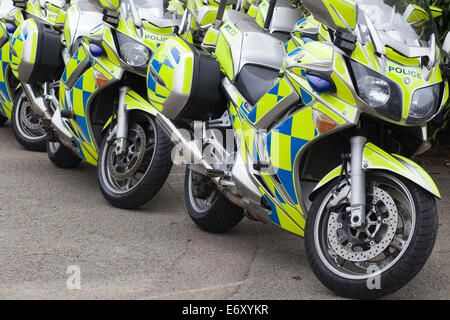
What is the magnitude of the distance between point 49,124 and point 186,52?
6.25 ft

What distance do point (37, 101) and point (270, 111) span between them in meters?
2.92

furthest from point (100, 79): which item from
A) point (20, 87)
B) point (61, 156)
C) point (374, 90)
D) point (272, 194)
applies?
point (374, 90)

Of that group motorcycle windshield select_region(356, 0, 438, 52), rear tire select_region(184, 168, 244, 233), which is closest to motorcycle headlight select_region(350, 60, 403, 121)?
motorcycle windshield select_region(356, 0, 438, 52)

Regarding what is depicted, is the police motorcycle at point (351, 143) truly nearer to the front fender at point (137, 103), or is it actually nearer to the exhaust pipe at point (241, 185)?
the exhaust pipe at point (241, 185)

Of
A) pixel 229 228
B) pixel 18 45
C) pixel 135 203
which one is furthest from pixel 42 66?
pixel 229 228

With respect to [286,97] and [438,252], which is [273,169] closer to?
[286,97]

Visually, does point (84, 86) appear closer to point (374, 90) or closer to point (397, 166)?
point (374, 90)

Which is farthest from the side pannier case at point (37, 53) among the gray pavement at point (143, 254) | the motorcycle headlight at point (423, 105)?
the motorcycle headlight at point (423, 105)

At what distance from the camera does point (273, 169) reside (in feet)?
14.0

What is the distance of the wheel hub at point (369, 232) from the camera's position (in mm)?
3719

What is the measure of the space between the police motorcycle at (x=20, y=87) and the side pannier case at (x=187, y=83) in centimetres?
253

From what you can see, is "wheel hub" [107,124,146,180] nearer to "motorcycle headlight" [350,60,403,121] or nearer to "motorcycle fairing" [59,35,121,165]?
"motorcycle fairing" [59,35,121,165]

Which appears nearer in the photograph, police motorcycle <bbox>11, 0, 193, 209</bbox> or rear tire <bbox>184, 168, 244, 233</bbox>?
rear tire <bbox>184, 168, 244, 233</bbox>

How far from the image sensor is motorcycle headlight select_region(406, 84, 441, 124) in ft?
12.0
